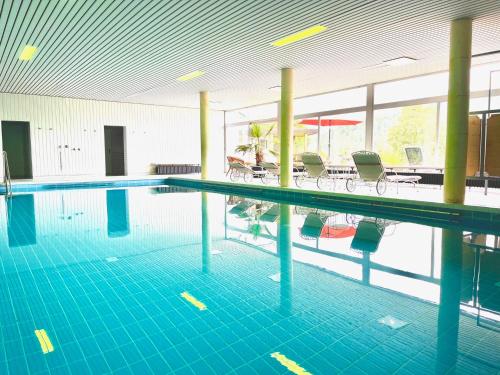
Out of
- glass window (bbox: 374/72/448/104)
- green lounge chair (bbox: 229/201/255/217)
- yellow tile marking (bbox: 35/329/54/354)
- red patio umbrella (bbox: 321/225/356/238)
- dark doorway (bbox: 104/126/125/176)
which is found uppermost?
glass window (bbox: 374/72/448/104)

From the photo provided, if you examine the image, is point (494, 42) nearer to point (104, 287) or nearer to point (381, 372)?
point (381, 372)

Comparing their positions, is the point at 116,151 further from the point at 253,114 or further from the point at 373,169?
the point at 373,169

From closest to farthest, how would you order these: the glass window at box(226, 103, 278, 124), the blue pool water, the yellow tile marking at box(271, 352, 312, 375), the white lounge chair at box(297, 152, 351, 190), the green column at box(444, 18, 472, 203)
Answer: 1. the yellow tile marking at box(271, 352, 312, 375)
2. the blue pool water
3. the green column at box(444, 18, 472, 203)
4. the white lounge chair at box(297, 152, 351, 190)
5. the glass window at box(226, 103, 278, 124)

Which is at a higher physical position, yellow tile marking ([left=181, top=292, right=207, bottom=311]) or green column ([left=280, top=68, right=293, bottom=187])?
green column ([left=280, top=68, right=293, bottom=187])

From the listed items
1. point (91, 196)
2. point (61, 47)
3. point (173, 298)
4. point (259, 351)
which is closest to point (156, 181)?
point (91, 196)

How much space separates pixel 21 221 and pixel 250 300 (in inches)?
193

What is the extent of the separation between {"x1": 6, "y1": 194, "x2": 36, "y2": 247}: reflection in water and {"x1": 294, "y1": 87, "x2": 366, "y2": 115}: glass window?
352 inches

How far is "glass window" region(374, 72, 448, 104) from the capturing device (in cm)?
932

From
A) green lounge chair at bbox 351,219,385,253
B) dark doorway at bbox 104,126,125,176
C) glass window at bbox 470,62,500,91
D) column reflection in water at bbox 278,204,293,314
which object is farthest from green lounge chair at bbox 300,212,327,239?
dark doorway at bbox 104,126,125,176

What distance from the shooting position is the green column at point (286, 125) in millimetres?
8672

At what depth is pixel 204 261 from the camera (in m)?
3.54

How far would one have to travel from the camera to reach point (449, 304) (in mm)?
2502

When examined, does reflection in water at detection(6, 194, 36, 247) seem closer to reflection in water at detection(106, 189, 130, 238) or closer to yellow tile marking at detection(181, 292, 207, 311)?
reflection in water at detection(106, 189, 130, 238)

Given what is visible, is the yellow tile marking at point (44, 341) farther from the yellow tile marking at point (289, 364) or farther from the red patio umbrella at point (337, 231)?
the red patio umbrella at point (337, 231)
